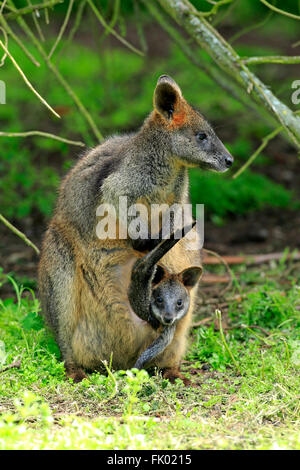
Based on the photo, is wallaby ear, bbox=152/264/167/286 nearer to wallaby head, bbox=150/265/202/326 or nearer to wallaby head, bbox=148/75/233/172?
wallaby head, bbox=150/265/202/326

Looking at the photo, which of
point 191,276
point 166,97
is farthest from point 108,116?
point 191,276

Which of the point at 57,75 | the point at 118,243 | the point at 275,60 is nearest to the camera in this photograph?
the point at 118,243

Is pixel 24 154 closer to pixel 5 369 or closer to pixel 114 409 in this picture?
pixel 5 369

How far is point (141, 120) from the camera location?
10.4 m

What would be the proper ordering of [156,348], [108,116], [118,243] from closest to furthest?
1. [156,348]
2. [118,243]
3. [108,116]

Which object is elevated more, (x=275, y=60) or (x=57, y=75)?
(x=57, y=75)

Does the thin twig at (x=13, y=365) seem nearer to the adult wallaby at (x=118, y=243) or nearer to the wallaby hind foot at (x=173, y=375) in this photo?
the adult wallaby at (x=118, y=243)

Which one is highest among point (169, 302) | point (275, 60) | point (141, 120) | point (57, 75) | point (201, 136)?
point (141, 120)

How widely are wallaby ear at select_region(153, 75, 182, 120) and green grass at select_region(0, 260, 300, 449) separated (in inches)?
64.3

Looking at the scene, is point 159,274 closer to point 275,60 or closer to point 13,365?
point 13,365

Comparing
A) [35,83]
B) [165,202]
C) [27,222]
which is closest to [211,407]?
[165,202]

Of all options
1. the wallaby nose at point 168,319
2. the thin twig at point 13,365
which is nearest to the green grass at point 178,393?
the thin twig at point 13,365

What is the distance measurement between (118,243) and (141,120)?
18.5 ft
